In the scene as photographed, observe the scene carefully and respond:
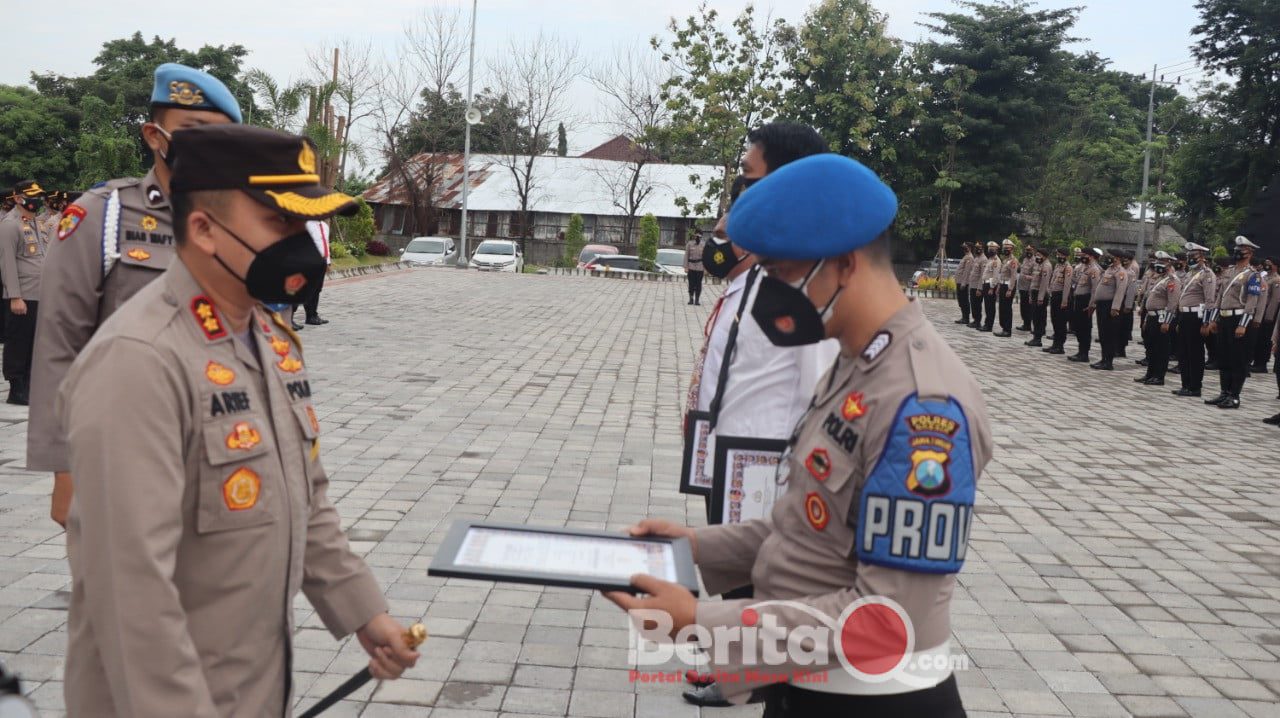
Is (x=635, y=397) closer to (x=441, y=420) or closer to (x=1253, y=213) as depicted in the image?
(x=441, y=420)

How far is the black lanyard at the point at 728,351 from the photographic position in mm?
3332

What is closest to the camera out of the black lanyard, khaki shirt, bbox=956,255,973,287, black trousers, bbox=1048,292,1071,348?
the black lanyard

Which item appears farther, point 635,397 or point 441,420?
point 635,397

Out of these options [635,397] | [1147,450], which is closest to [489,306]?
[635,397]

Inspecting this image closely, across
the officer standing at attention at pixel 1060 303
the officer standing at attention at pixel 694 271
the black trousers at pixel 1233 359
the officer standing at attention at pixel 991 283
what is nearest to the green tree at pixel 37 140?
the officer standing at attention at pixel 694 271

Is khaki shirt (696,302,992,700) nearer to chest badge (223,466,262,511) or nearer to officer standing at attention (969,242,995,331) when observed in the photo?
chest badge (223,466,262,511)

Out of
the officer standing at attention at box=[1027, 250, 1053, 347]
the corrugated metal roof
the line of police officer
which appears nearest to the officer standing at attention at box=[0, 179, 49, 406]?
the line of police officer

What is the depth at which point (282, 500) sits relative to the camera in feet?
6.37

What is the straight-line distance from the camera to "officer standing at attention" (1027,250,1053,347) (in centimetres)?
1948

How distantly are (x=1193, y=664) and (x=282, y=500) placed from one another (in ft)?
13.7

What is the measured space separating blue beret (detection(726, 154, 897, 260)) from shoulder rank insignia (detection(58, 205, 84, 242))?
247 cm

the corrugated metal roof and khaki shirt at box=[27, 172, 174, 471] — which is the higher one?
the corrugated metal roof

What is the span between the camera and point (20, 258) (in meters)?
10.0

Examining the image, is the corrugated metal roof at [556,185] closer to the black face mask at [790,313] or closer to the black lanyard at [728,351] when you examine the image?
the black lanyard at [728,351]
